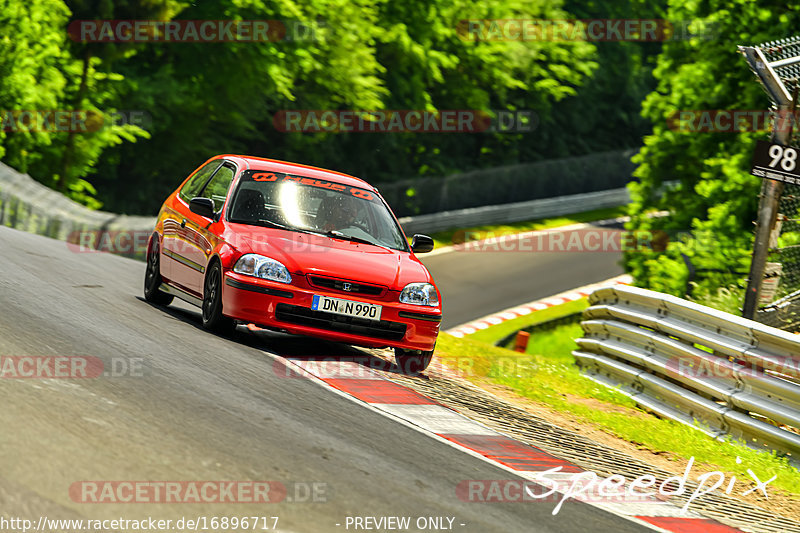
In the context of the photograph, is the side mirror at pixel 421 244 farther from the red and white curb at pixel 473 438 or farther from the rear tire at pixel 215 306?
the rear tire at pixel 215 306

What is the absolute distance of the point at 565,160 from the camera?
47.3 meters

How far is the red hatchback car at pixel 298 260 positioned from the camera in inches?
341

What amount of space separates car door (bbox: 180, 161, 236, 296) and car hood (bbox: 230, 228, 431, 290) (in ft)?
1.84

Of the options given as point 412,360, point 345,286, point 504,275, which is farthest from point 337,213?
point 504,275

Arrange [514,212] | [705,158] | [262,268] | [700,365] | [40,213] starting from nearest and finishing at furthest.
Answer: [262,268]
[700,365]
[40,213]
[705,158]
[514,212]

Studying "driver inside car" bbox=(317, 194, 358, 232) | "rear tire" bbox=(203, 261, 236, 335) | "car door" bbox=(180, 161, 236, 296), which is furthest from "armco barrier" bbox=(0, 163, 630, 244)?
"rear tire" bbox=(203, 261, 236, 335)

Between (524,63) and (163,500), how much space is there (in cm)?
3863

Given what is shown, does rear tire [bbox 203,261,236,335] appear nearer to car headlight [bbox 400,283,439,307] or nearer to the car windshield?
the car windshield

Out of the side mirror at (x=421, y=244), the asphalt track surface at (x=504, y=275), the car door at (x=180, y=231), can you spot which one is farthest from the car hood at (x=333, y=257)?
the asphalt track surface at (x=504, y=275)

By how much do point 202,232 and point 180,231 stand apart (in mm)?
775

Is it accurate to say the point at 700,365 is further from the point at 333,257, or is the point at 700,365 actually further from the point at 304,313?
the point at 304,313

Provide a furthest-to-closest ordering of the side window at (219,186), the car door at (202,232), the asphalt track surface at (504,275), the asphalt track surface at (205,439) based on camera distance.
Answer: the asphalt track surface at (504,275) → the side window at (219,186) → the car door at (202,232) → the asphalt track surface at (205,439)

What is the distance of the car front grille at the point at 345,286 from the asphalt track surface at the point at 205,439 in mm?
780

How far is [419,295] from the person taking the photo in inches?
360
